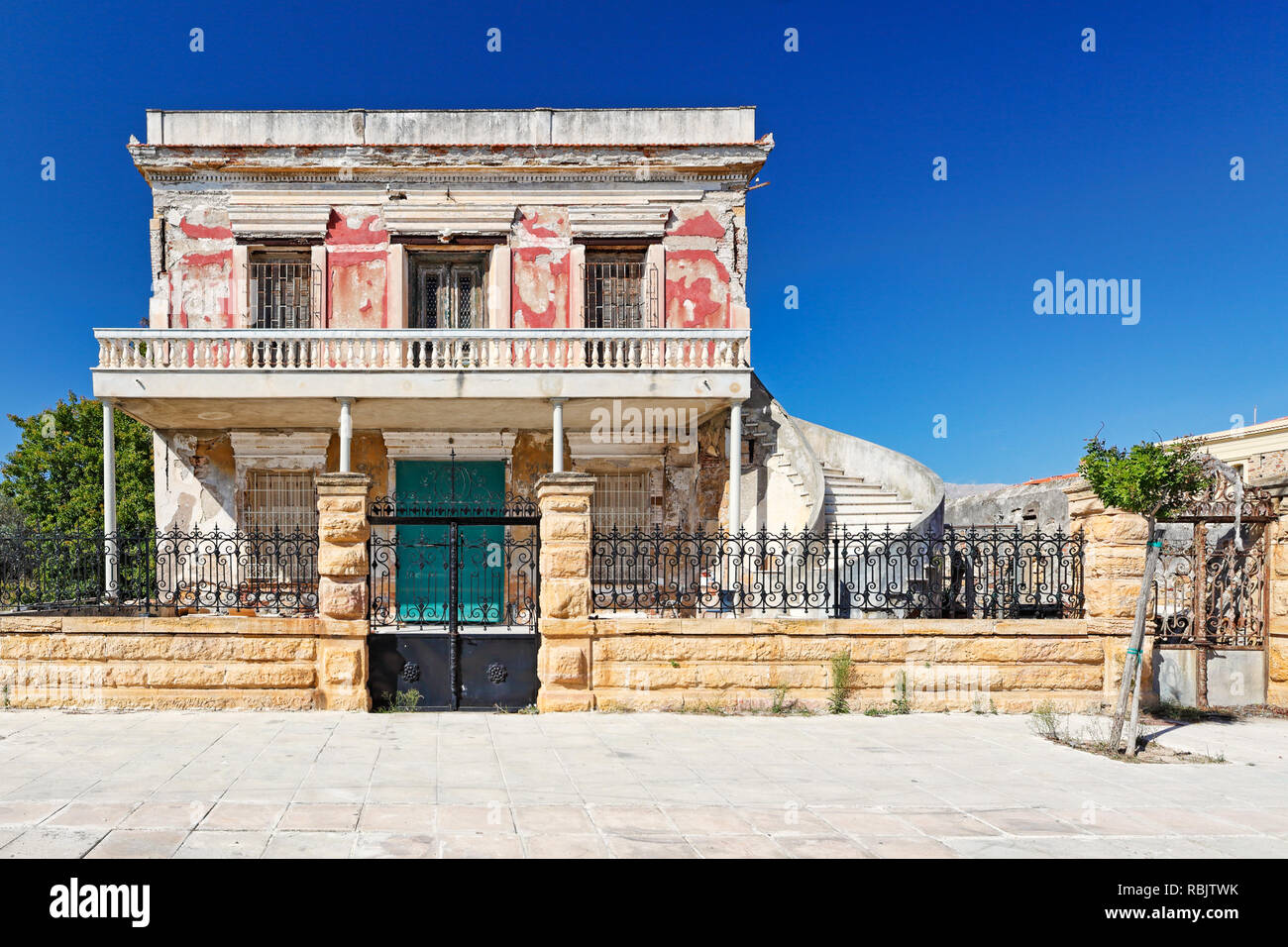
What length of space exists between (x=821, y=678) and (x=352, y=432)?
10.6 metres

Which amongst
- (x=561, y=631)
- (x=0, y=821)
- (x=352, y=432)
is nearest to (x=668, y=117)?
(x=352, y=432)

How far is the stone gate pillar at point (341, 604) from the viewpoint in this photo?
26.2 ft

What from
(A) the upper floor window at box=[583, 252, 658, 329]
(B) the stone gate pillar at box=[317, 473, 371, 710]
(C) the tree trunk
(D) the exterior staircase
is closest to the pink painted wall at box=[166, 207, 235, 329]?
(A) the upper floor window at box=[583, 252, 658, 329]

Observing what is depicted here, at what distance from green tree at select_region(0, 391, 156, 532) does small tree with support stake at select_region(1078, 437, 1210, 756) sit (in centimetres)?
2124

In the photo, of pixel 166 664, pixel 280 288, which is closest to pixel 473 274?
pixel 280 288

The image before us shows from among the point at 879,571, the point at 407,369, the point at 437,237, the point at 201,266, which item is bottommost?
the point at 879,571

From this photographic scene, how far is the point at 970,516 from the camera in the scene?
768 inches

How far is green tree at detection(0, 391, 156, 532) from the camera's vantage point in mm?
20828

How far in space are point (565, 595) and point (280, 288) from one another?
10624 mm

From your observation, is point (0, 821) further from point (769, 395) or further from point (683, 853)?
point (769, 395)

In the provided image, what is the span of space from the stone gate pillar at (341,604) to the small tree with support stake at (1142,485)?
22.6ft

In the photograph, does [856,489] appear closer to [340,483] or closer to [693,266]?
[693,266]

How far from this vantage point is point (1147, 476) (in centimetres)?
707

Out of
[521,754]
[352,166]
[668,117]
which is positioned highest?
[668,117]
